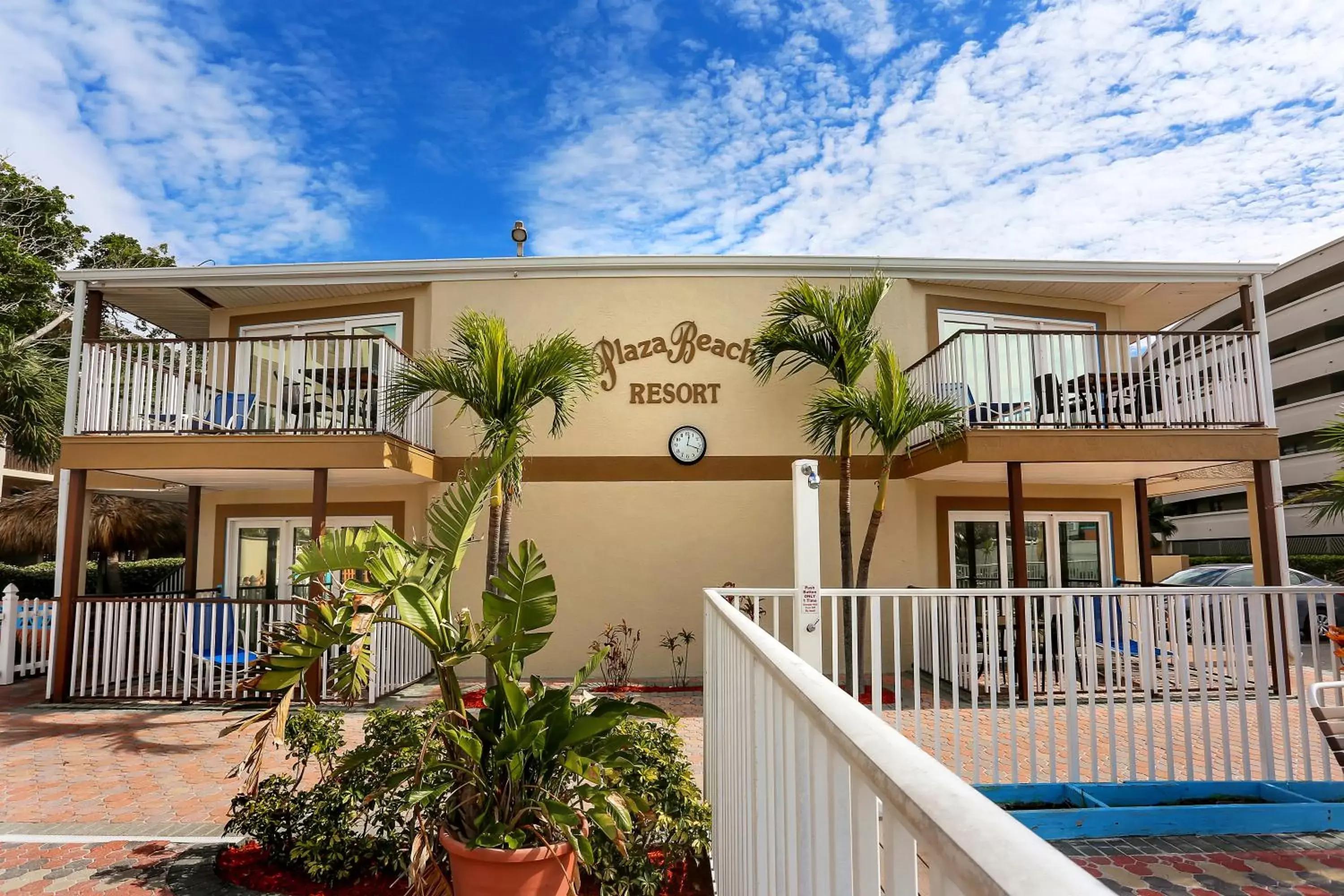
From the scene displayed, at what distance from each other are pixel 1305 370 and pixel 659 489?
35664 millimetres

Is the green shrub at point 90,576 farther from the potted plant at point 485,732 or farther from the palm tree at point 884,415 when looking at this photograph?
the potted plant at point 485,732

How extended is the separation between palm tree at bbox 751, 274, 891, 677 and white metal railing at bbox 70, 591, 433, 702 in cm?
559

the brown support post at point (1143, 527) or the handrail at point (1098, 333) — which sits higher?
the handrail at point (1098, 333)

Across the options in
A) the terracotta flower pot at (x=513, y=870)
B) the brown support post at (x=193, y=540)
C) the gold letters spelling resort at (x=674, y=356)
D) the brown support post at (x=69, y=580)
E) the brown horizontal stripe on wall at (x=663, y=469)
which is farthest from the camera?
the brown support post at (x=193, y=540)

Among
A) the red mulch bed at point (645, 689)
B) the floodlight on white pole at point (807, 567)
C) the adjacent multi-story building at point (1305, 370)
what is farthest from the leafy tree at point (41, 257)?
the adjacent multi-story building at point (1305, 370)

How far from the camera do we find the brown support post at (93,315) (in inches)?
406

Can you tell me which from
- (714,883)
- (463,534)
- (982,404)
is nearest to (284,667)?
(463,534)

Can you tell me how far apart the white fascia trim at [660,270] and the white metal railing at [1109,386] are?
1.16 m

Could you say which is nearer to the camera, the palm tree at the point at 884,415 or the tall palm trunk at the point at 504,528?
the tall palm trunk at the point at 504,528

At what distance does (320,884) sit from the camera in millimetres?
4098

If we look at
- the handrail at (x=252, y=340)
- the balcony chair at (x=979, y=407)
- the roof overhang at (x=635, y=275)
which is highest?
the roof overhang at (x=635, y=275)

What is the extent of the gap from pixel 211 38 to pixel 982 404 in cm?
1128

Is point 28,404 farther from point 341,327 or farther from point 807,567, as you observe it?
point 807,567

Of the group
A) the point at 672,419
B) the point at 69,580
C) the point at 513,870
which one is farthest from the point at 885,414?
the point at 69,580
